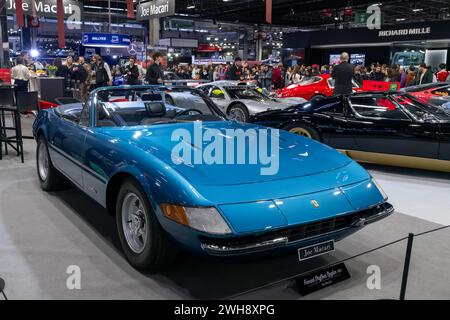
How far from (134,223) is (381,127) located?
12.6ft

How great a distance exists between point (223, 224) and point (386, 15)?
33.0m

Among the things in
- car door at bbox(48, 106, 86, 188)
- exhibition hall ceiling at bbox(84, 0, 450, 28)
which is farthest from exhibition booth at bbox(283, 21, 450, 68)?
car door at bbox(48, 106, 86, 188)

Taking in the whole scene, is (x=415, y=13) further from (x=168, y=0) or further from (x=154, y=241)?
(x=154, y=241)

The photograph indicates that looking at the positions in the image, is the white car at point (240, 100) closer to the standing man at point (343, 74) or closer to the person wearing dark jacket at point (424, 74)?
the standing man at point (343, 74)

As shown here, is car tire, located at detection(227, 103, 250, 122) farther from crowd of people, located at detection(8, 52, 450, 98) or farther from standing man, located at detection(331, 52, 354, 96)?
→ standing man, located at detection(331, 52, 354, 96)

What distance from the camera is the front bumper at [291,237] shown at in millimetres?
2455

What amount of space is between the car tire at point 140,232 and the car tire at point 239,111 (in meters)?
6.86

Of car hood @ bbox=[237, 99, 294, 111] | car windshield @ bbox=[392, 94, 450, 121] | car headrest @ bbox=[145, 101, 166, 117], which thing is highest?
car headrest @ bbox=[145, 101, 166, 117]

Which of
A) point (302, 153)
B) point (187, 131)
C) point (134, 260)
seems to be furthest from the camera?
point (187, 131)

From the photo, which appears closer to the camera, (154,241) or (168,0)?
(154,241)

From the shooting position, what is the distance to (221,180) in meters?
2.74

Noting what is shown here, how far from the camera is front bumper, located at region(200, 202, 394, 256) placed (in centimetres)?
246

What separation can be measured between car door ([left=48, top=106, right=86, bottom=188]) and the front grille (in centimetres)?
183
